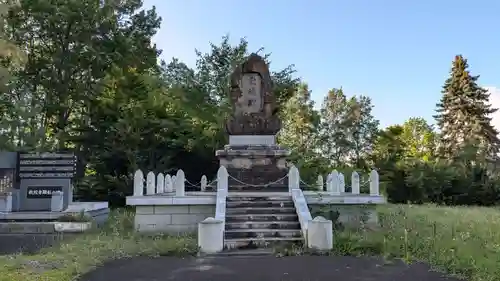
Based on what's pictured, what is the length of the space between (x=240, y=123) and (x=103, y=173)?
322 inches

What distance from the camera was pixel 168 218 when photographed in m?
10.7

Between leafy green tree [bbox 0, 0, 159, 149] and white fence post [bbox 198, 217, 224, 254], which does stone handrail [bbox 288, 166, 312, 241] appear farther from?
leafy green tree [bbox 0, 0, 159, 149]

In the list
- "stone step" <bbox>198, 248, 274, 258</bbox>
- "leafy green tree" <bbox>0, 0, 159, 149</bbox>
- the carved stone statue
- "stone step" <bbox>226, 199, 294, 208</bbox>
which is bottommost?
"stone step" <bbox>198, 248, 274, 258</bbox>

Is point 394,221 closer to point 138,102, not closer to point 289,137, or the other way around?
point 138,102

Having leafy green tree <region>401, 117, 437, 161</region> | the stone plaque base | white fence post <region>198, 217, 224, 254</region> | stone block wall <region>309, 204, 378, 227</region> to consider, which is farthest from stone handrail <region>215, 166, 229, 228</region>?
leafy green tree <region>401, 117, 437, 161</region>

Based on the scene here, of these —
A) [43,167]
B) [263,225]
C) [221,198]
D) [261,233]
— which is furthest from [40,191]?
[261,233]

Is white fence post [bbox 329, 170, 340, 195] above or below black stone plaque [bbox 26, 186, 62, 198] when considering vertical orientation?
above

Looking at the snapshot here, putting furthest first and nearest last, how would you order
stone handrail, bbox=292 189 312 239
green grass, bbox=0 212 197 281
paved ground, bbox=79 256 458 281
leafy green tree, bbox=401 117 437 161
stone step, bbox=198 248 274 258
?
1. leafy green tree, bbox=401 117 437 161
2. stone handrail, bbox=292 189 312 239
3. stone step, bbox=198 248 274 258
4. green grass, bbox=0 212 197 281
5. paved ground, bbox=79 256 458 281

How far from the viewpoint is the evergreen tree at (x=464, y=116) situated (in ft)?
115

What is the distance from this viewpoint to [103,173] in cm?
1947

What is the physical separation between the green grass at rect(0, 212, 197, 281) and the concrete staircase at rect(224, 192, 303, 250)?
0.96 m

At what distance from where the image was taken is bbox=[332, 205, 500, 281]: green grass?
6.83 m

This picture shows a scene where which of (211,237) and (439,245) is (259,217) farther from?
(439,245)

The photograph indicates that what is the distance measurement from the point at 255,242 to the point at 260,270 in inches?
84.3
